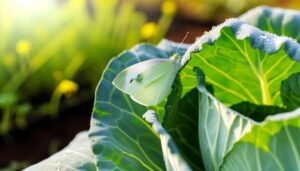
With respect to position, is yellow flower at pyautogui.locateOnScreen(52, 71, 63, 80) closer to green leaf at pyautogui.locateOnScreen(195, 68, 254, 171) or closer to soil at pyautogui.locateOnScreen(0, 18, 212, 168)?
soil at pyautogui.locateOnScreen(0, 18, 212, 168)

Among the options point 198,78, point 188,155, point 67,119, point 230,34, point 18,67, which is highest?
point 230,34

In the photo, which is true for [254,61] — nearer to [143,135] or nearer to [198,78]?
[198,78]

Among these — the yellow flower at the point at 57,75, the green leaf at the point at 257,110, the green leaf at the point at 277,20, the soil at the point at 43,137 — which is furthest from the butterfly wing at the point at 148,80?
the yellow flower at the point at 57,75

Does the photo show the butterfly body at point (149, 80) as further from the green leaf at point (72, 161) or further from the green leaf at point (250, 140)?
the green leaf at point (72, 161)

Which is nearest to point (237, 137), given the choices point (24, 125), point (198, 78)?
point (198, 78)

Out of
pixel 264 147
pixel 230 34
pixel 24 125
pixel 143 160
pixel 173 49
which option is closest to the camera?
pixel 264 147

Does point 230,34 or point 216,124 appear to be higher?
point 230,34

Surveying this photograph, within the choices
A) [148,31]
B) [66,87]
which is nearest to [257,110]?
[66,87]
